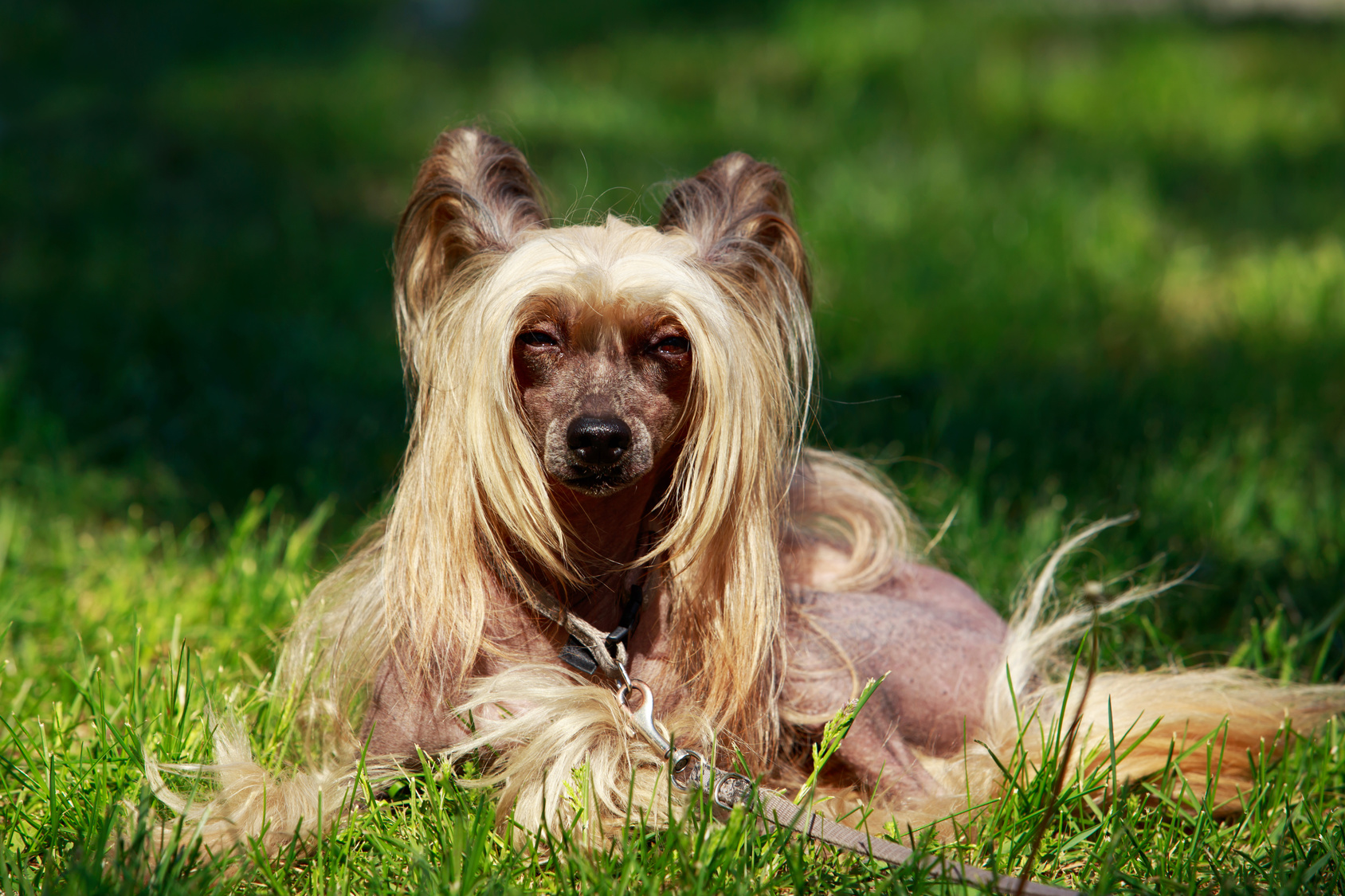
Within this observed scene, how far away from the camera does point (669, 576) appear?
2.23 m

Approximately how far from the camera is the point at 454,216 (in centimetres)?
221

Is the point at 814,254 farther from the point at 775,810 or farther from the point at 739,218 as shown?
the point at 775,810

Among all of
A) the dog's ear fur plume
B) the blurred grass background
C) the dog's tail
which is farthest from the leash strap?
the blurred grass background

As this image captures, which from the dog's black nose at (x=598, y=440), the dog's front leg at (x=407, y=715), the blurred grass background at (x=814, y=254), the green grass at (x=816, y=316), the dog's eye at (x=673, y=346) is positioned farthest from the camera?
the blurred grass background at (x=814, y=254)

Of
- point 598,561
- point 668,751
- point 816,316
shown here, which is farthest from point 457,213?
point 816,316

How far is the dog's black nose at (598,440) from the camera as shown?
1994 millimetres

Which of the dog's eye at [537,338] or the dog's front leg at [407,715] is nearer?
the dog's eye at [537,338]

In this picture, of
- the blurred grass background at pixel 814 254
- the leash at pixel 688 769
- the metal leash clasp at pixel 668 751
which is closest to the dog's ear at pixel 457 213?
the blurred grass background at pixel 814 254

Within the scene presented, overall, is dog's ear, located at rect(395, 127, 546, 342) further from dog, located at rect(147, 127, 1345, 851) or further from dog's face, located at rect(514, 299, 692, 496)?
dog's face, located at rect(514, 299, 692, 496)

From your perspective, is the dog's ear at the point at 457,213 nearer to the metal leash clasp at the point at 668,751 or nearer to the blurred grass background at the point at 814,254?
the blurred grass background at the point at 814,254

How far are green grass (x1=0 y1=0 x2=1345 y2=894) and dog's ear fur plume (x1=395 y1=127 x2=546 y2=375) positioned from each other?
221 millimetres

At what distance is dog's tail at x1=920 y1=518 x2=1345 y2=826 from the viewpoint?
7.88 ft

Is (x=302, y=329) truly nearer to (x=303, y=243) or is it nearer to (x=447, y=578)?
(x=303, y=243)

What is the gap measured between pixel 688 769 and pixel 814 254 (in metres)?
1.56
